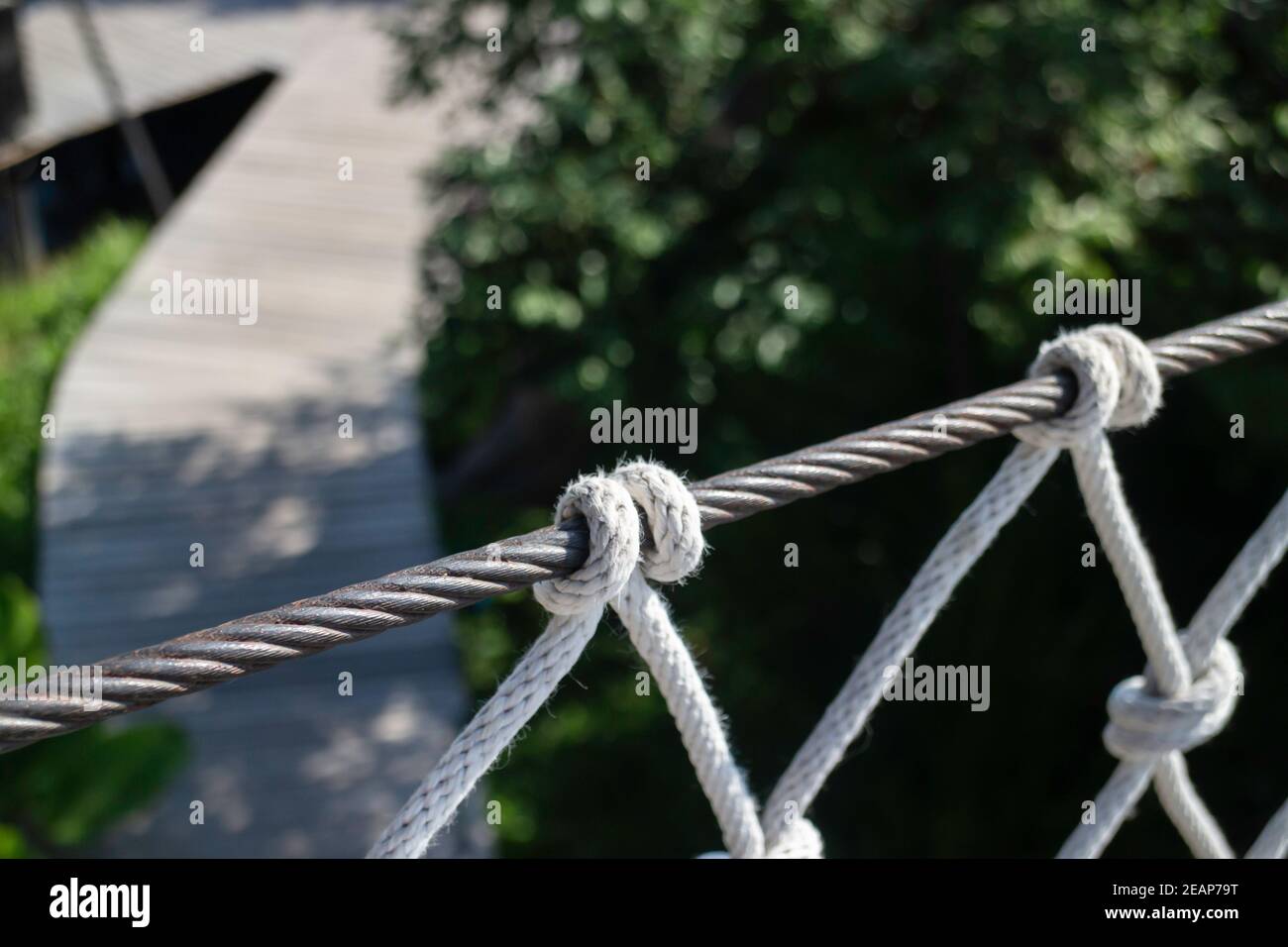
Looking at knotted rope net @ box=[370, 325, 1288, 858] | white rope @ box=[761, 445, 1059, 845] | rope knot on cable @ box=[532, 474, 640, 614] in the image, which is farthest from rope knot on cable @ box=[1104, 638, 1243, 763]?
rope knot on cable @ box=[532, 474, 640, 614]

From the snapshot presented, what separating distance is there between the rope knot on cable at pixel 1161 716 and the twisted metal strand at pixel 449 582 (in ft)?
1.36

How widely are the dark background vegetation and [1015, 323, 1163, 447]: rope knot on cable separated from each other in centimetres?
220

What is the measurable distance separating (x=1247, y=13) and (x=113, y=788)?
4.30 metres

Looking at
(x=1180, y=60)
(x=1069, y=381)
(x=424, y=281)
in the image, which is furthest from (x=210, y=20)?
(x=1069, y=381)

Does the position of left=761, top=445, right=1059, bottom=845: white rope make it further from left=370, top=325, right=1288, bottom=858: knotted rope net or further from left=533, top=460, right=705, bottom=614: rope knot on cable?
left=533, top=460, right=705, bottom=614: rope knot on cable

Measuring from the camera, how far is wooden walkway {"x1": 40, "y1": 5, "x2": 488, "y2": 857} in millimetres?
4414

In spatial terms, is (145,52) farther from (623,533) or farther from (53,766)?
(623,533)

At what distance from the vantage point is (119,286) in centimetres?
709

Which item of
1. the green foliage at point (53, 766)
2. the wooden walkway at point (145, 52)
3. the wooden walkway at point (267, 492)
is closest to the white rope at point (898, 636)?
the wooden walkway at point (267, 492)

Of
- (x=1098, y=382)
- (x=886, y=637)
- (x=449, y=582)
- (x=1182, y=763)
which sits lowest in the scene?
(x=1182, y=763)

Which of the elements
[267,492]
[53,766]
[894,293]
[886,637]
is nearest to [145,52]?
[267,492]

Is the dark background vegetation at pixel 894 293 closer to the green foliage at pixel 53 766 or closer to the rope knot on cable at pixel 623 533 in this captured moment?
the green foliage at pixel 53 766

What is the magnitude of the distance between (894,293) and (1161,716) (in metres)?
2.78

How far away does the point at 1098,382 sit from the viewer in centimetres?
122
